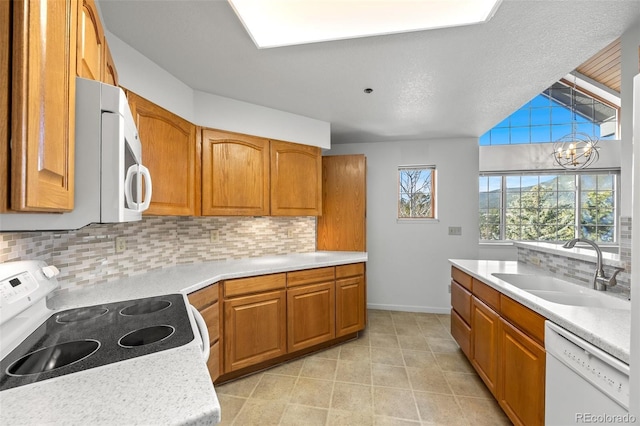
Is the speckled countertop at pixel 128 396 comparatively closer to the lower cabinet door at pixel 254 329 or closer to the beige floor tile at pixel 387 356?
the lower cabinet door at pixel 254 329

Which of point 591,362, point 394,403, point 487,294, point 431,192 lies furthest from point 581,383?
point 431,192

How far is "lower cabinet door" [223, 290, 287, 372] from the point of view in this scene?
2.04 m

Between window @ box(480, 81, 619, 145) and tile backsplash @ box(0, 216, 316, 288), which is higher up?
window @ box(480, 81, 619, 145)

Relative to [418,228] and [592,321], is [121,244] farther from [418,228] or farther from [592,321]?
[418,228]

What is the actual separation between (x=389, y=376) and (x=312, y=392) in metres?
0.64

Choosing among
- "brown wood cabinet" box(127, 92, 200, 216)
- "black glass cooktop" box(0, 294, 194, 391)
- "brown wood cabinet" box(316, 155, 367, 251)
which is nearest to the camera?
"black glass cooktop" box(0, 294, 194, 391)

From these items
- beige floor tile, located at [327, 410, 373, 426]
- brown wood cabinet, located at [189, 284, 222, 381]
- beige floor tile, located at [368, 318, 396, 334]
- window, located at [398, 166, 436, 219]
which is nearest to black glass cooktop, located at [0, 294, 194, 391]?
brown wood cabinet, located at [189, 284, 222, 381]

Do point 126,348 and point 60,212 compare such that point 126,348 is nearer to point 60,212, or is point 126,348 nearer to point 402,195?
point 60,212

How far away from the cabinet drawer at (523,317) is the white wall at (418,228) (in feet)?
6.67

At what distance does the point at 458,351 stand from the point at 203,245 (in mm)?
2604

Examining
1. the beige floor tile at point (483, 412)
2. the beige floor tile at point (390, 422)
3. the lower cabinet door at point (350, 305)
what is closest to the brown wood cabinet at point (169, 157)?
the lower cabinet door at point (350, 305)

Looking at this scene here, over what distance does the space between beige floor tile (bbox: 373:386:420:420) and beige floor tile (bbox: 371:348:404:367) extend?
1.25ft

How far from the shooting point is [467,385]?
2.05 metres

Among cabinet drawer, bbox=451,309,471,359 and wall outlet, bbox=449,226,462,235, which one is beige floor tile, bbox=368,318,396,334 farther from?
wall outlet, bbox=449,226,462,235
